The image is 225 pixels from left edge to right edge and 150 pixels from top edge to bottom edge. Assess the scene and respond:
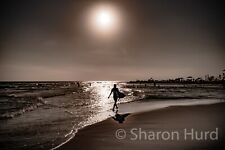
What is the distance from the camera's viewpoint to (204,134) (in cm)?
1055

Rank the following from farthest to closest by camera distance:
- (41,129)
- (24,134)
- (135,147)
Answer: (41,129) < (24,134) < (135,147)

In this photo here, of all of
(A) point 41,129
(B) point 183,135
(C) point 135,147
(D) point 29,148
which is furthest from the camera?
(A) point 41,129

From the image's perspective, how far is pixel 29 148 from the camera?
30.9 feet

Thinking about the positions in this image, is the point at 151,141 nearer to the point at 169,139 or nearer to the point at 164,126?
the point at 169,139

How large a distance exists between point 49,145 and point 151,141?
3409 millimetres

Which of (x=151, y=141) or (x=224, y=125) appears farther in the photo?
(x=224, y=125)

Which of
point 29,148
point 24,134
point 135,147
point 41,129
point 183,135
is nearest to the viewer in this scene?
point 135,147

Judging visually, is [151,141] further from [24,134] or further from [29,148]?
[24,134]

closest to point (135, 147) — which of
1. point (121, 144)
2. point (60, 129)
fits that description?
point (121, 144)

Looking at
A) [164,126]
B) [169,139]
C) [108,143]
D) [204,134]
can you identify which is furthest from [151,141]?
[164,126]

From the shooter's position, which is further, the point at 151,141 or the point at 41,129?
the point at 41,129

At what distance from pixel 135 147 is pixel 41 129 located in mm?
5856

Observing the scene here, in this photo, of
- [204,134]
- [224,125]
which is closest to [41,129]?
[204,134]

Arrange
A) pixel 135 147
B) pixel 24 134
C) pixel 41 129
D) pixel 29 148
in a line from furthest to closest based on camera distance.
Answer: pixel 41 129, pixel 24 134, pixel 29 148, pixel 135 147
